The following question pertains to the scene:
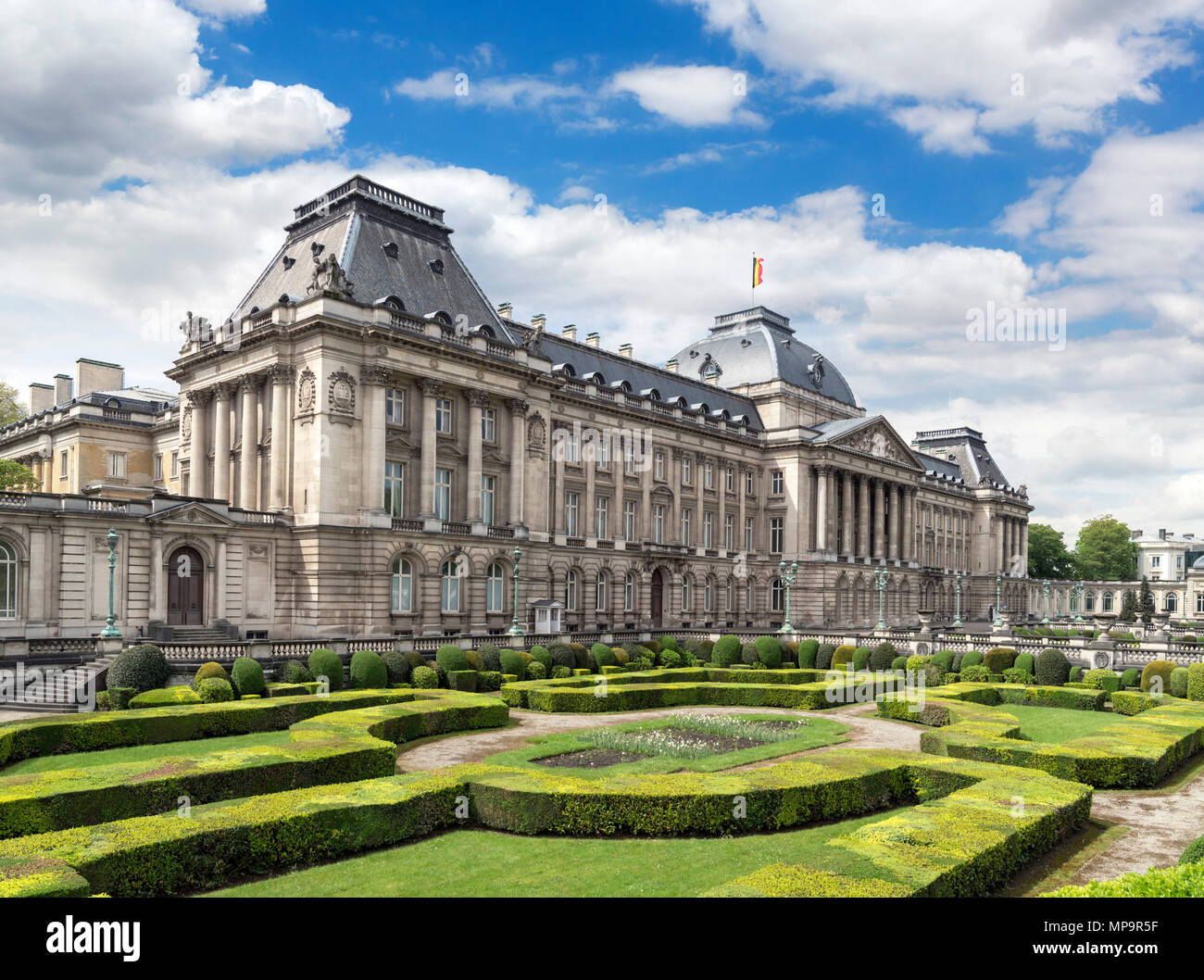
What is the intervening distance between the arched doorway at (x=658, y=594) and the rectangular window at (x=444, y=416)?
24046 millimetres

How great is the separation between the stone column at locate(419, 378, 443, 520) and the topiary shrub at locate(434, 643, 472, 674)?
43.1 feet

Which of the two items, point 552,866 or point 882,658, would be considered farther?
point 882,658

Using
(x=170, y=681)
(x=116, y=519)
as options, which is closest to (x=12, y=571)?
(x=116, y=519)

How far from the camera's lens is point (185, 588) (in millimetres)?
44125

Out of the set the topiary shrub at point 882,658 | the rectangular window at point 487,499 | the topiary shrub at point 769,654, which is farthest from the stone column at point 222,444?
the topiary shrub at point 882,658

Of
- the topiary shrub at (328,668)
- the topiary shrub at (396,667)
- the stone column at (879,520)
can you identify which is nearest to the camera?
the topiary shrub at (328,668)

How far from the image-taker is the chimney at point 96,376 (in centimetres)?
7494

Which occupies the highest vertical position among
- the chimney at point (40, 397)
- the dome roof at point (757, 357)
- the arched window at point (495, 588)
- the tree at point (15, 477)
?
the dome roof at point (757, 357)

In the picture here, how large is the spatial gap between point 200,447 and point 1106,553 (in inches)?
5843

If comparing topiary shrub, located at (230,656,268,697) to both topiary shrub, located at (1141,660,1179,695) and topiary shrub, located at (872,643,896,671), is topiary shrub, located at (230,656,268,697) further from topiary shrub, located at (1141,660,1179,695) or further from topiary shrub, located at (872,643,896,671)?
topiary shrub, located at (1141,660,1179,695)

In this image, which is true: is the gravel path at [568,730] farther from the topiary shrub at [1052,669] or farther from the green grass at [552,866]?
the topiary shrub at [1052,669]

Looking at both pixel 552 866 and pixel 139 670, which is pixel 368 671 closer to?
pixel 139 670

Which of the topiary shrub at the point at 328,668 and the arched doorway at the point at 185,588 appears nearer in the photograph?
the topiary shrub at the point at 328,668

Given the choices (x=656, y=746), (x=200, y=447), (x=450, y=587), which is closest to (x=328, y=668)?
(x=656, y=746)
